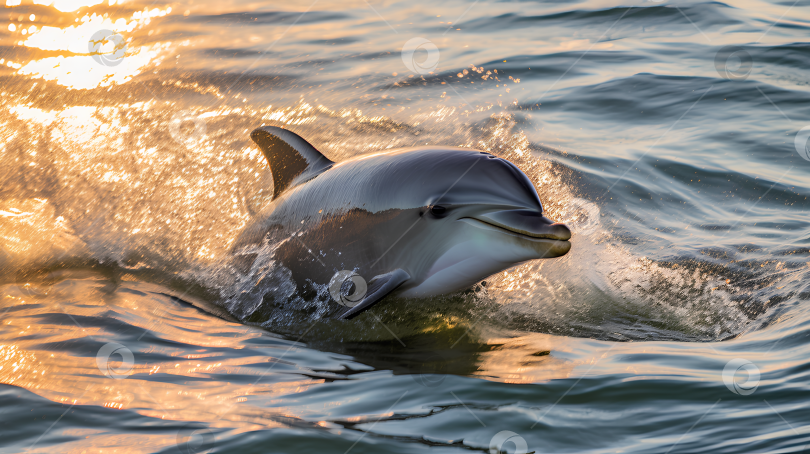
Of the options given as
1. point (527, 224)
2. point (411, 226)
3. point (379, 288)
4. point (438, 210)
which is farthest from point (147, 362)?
point (527, 224)

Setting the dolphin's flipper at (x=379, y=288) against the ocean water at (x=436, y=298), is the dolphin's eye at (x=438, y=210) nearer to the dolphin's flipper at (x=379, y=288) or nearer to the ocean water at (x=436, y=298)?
the dolphin's flipper at (x=379, y=288)

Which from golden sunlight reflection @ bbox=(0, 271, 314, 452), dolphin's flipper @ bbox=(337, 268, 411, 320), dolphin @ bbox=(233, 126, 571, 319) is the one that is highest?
dolphin @ bbox=(233, 126, 571, 319)

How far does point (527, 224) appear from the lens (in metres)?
3.91

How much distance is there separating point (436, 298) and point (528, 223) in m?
1.07

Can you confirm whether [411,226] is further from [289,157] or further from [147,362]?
[147,362]

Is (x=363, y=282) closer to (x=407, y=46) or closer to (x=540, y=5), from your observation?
(x=407, y=46)

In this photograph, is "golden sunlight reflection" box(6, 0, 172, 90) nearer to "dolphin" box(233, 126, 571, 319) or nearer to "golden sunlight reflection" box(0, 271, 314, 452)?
"golden sunlight reflection" box(0, 271, 314, 452)

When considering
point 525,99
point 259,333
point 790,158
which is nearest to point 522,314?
point 259,333

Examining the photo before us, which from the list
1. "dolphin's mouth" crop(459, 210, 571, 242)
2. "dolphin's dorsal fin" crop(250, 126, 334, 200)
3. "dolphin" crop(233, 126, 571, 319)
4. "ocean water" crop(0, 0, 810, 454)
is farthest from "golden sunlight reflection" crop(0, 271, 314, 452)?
"dolphin's mouth" crop(459, 210, 571, 242)

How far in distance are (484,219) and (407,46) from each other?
9.62 meters

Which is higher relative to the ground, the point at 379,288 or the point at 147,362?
the point at 379,288

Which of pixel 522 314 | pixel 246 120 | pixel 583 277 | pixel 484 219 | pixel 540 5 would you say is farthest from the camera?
pixel 540 5

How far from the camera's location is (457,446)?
9.53 ft

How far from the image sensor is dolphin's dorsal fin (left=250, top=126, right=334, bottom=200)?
5418 millimetres
